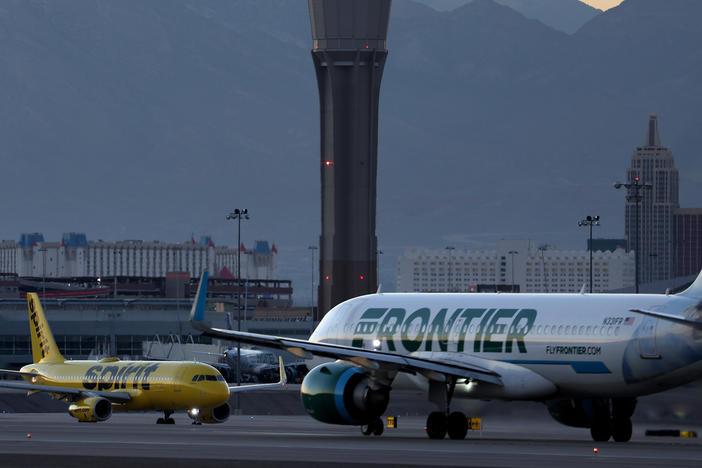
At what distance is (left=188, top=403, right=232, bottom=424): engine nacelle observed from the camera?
65.6 m

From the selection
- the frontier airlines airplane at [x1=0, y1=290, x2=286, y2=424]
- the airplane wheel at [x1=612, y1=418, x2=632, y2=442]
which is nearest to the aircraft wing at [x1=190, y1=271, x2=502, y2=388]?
the airplane wheel at [x1=612, y1=418, x2=632, y2=442]

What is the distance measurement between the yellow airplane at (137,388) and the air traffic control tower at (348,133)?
36628 mm

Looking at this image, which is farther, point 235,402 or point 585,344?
point 235,402

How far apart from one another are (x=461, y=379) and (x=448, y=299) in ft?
9.70

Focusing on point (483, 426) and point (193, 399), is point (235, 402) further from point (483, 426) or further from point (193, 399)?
point (483, 426)

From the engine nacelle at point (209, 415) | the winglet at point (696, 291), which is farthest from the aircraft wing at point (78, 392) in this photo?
the winglet at point (696, 291)

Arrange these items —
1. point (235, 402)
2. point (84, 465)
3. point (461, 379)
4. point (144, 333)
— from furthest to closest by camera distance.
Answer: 1. point (144, 333)
2. point (235, 402)
3. point (461, 379)
4. point (84, 465)

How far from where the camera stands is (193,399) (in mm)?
65250

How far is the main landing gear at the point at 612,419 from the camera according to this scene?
45438mm

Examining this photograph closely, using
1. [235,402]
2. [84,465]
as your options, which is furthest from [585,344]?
[235,402]

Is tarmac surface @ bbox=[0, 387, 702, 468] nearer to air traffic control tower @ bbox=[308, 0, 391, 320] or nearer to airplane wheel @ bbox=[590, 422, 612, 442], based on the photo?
airplane wheel @ bbox=[590, 422, 612, 442]

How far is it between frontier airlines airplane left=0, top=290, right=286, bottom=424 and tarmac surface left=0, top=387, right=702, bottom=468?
6.22 m

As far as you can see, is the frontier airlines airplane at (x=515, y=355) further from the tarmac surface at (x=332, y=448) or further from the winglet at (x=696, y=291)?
the tarmac surface at (x=332, y=448)

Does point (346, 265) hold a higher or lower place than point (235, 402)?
higher
